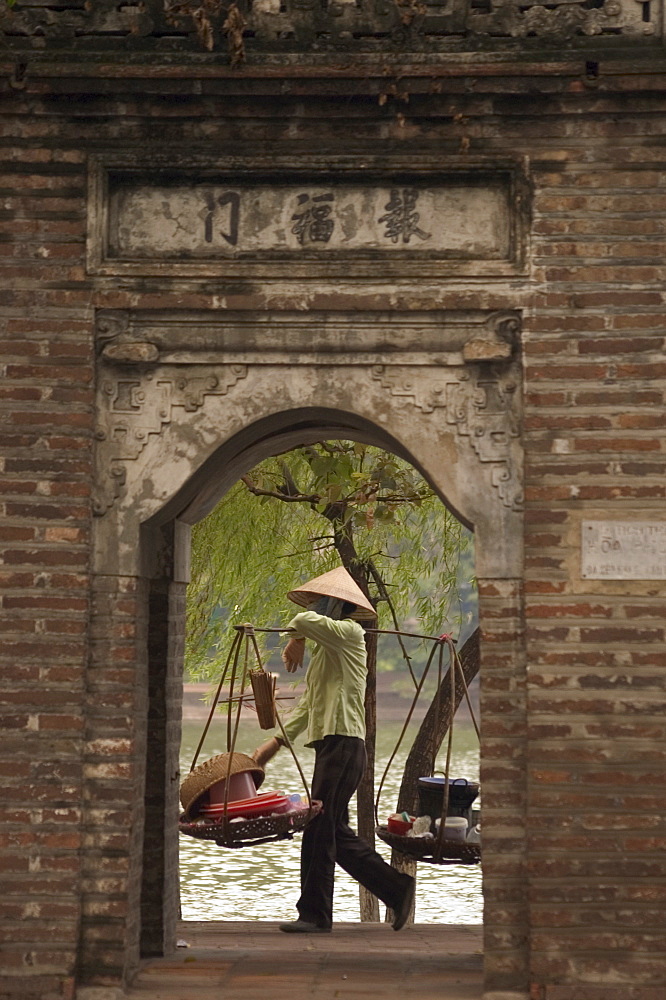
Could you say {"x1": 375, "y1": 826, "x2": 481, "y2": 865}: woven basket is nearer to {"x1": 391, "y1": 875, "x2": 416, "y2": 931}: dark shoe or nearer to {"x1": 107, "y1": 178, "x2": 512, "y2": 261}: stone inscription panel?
{"x1": 391, "y1": 875, "x2": 416, "y2": 931}: dark shoe

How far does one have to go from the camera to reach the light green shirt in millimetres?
7324

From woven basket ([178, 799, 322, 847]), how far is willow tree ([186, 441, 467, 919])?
346 centimetres

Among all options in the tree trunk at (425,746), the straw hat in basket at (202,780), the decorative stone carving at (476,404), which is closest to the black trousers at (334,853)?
the straw hat in basket at (202,780)

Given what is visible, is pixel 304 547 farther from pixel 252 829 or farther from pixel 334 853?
pixel 252 829

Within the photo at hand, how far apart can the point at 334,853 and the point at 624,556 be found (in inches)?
105

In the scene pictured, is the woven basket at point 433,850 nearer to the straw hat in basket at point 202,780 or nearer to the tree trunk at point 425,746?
the straw hat in basket at point 202,780

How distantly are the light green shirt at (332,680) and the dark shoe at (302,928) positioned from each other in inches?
38.9

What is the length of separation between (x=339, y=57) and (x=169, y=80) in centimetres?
74

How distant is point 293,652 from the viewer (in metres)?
7.82

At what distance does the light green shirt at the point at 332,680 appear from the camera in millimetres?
7324

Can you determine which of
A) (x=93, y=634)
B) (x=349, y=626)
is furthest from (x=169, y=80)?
(x=349, y=626)

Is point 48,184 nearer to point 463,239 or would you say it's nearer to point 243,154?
point 243,154

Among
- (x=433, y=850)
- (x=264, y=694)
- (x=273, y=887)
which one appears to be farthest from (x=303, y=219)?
(x=273, y=887)

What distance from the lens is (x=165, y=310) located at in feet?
19.0
